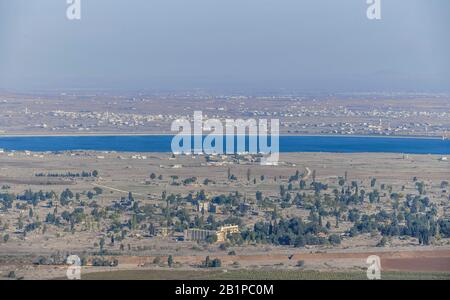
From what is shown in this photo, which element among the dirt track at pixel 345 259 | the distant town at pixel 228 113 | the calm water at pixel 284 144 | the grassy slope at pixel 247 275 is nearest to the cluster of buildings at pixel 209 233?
the dirt track at pixel 345 259

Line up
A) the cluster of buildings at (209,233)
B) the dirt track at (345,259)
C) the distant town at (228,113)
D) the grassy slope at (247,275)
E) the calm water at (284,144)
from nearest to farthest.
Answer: the grassy slope at (247,275), the dirt track at (345,259), the cluster of buildings at (209,233), the calm water at (284,144), the distant town at (228,113)

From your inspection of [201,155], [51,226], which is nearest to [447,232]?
[51,226]

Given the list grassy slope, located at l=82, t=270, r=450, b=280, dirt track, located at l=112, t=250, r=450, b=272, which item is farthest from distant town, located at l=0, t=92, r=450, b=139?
grassy slope, located at l=82, t=270, r=450, b=280

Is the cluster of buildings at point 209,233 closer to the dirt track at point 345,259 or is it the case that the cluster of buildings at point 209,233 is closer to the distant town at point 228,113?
the dirt track at point 345,259

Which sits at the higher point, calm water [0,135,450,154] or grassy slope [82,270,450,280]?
grassy slope [82,270,450,280]

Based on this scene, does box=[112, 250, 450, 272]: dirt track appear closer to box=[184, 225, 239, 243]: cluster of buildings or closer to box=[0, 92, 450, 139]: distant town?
box=[184, 225, 239, 243]: cluster of buildings

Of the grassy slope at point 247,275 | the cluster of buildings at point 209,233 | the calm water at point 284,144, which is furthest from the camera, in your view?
the calm water at point 284,144

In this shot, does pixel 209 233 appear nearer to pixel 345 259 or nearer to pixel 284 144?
pixel 345 259

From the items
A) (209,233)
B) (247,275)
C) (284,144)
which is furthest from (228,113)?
(247,275)

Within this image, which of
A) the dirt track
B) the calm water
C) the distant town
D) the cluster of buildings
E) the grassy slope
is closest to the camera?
the grassy slope
